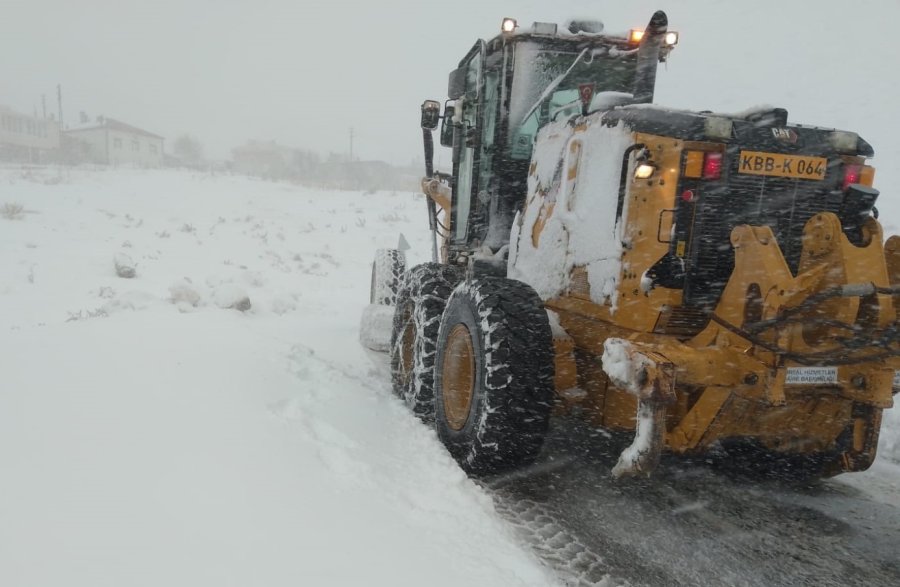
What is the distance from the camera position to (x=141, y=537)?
2.14 m

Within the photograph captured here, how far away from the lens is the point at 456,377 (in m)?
4.07

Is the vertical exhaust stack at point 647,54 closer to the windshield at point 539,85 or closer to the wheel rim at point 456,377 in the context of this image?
the windshield at point 539,85

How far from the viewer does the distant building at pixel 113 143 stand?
57.4 m

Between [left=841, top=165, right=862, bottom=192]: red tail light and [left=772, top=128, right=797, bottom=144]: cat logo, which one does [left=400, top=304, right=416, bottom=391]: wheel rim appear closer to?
[left=772, top=128, right=797, bottom=144]: cat logo

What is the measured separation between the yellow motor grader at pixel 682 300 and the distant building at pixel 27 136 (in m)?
58.3

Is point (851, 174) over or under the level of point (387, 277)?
over

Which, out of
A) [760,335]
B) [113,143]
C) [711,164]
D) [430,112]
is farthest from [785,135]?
[113,143]

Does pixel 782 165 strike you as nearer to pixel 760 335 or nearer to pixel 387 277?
pixel 760 335

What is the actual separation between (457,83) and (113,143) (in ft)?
205

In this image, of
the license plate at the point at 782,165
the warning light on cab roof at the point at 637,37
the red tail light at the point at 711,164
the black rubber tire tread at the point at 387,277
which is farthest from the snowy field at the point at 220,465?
the warning light on cab roof at the point at 637,37

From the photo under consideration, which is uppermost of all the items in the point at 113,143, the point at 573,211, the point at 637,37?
the point at 113,143

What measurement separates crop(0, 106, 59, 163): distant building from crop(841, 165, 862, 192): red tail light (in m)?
59.4

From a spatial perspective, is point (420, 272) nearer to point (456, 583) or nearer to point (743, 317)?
point (743, 317)

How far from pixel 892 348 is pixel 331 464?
2.64 metres
